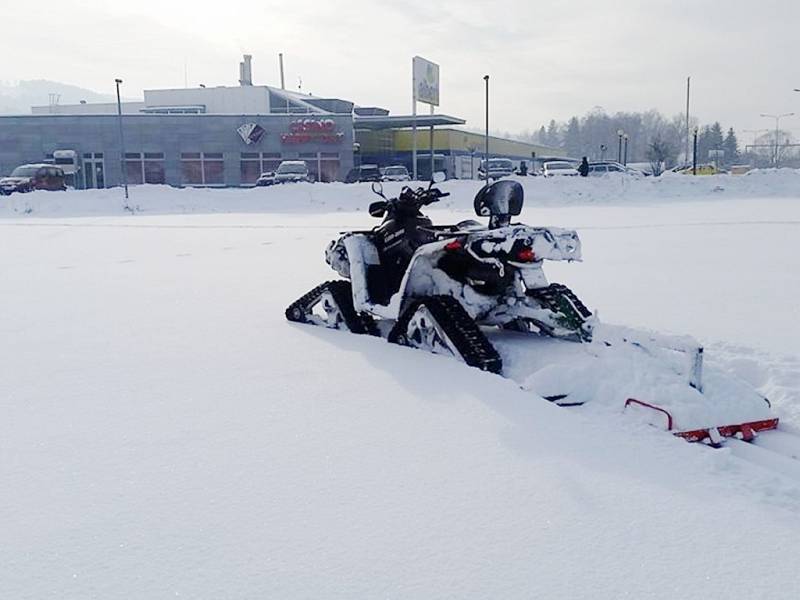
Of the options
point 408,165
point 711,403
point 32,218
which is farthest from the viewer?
point 408,165

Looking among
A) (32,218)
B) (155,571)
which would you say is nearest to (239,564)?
(155,571)

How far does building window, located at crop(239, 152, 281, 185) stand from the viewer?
46219mm

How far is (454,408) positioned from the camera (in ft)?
12.3

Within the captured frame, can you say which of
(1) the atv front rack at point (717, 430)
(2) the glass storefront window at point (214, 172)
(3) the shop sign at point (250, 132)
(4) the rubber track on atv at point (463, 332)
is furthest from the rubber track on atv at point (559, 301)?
(2) the glass storefront window at point (214, 172)

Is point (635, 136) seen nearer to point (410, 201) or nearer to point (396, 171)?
point (396, 171)

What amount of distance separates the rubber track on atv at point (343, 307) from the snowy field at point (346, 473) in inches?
7.2

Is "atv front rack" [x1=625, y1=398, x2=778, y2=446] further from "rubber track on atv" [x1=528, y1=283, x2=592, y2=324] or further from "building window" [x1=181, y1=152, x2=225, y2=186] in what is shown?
"building window" [x1=181, y1=152, x2=225, y2=186]

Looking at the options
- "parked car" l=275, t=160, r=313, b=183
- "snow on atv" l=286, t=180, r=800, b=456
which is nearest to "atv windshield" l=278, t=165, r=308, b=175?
"parked car" l=275, t=160, r=313, b=183

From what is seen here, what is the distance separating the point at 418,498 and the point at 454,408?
1059mm

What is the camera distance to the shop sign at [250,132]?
148 ft

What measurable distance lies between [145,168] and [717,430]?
152 ft

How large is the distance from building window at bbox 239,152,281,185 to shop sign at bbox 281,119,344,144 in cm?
133

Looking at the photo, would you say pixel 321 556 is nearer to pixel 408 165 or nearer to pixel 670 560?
pixel 670 560

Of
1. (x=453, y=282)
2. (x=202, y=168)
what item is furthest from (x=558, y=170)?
(x=453, y=282)
